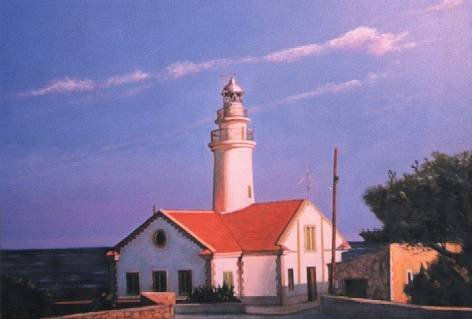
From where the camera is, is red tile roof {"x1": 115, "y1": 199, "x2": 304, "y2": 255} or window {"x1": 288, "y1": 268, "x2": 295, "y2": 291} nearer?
red tile roof {"x1": 115, "y1": 199, "x2": 304, "y2": 255}

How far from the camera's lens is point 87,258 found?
120312 mm

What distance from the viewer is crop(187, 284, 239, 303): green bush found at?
30.3m

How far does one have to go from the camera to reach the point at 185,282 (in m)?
32.3

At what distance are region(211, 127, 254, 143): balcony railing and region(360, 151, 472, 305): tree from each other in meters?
7.26

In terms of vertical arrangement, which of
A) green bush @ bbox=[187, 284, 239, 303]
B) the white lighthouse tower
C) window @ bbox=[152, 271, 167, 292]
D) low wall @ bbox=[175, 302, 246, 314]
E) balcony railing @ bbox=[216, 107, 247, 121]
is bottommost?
low wall @ bbox=[175, 302, 246, 314]

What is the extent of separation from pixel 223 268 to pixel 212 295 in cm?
211

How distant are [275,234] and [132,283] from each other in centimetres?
645

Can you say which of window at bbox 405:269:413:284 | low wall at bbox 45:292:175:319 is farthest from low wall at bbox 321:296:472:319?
low wall at bbox 45:292:175:319

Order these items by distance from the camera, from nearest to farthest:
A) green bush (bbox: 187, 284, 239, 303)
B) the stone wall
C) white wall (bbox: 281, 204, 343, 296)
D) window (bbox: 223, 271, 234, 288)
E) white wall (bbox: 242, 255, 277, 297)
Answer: the stone wall, green bush (bbox: 187, 284, 239, 303), window (bbox: 223, 271, 234, 288), white wall (bbox: 242, 255, 277, 297), white wall (bbox: 281, 204, 343, 296)

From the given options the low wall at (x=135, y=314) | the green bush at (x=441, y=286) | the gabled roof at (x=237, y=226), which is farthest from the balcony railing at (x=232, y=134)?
the low wall at (x=135, y=314)

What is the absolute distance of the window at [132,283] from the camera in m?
33.2

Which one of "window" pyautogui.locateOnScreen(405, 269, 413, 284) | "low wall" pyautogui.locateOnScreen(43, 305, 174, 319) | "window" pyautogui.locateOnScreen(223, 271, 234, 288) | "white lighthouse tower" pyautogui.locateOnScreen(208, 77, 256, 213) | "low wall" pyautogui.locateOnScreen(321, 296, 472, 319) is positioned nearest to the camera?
"low wall" pyautogui.locateOnScreen(321, 296, 472, 319)

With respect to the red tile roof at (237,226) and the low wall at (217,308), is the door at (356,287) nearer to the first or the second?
the red tile roof at (237,226)

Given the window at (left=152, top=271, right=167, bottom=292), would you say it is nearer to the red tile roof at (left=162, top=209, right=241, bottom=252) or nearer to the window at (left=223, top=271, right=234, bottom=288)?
the red tile roof at (left=162, top=209, right=241, bottom=252)
